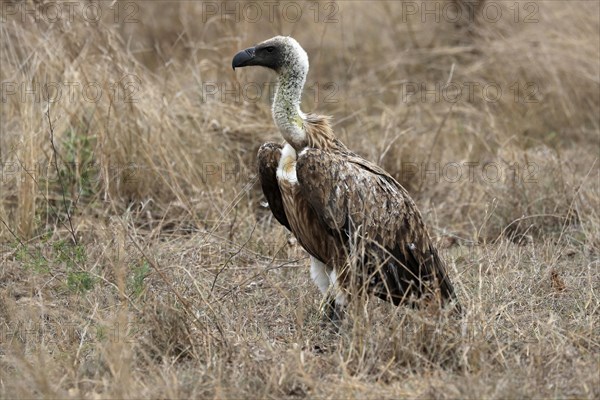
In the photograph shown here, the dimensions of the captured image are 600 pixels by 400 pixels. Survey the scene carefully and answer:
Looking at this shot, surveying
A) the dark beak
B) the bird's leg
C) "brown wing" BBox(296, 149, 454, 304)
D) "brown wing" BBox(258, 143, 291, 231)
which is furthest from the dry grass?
the dark beak

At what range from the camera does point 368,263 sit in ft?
16.1

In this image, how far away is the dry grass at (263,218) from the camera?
178 inches

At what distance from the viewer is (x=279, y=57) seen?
5.50 m

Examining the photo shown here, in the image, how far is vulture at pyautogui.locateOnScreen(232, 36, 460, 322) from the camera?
512 cm

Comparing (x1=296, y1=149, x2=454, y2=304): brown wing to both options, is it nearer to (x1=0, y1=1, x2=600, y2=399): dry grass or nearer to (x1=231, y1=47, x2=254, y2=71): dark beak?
(x1=0, y1=1, x2=600, y2=399): dry grass

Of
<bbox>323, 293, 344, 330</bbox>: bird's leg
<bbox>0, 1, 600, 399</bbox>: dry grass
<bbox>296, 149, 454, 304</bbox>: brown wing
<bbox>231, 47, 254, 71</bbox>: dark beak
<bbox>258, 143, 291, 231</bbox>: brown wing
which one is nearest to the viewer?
<bbox>0, 1, 600, 399</bbox>: dry grass

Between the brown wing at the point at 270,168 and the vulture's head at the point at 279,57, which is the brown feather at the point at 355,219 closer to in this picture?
the brown wing at the point at 270,168

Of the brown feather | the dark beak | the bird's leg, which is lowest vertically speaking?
the bird's leg

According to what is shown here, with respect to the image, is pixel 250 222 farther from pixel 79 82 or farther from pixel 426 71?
pixel 426 71

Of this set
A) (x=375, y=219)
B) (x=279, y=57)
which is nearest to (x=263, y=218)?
(x=279, y=57)

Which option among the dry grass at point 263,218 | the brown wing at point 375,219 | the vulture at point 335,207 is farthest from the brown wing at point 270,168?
the dry grass at point 263,218

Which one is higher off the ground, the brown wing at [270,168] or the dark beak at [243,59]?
the dark beak at [243,59]

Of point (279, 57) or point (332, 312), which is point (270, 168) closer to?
point (279, 57)

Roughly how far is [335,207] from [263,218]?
201cm
